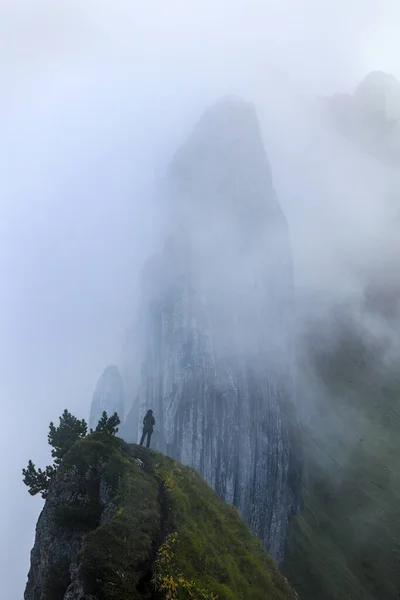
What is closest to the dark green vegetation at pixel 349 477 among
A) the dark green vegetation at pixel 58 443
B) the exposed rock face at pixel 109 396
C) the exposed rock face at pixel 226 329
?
the exposed rock face at pixel 226 329

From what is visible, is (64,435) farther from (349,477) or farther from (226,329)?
(349,477)

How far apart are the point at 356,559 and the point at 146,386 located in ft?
180

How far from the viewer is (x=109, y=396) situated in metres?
113

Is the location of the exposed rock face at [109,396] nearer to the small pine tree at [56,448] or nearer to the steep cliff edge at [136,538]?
the small pine tree at [56,448]

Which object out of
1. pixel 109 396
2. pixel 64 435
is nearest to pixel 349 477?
pixel 109 396

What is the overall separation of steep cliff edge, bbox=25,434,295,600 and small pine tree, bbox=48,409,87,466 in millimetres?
5181

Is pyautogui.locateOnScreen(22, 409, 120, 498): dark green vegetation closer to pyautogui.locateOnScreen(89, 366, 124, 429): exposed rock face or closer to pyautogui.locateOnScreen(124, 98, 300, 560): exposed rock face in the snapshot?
pyautogui.locateOnScreen(124, 98, 300, 560): exposed rock face

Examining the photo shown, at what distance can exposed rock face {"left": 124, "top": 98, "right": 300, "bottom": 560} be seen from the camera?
8744cm

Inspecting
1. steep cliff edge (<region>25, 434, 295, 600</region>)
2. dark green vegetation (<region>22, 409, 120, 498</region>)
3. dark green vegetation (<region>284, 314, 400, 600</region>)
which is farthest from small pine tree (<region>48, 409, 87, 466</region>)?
dark green vegetation (<region>284, 314, 400, 600</region>)

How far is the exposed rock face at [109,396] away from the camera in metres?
112

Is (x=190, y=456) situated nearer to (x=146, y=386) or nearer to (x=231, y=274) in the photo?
(x=146, y=386)

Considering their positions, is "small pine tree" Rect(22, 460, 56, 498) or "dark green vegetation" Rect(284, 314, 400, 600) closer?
→ "small pine tree" Rect(22, 460, 56, 498)

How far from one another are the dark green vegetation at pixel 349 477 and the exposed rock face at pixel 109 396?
48524 mm

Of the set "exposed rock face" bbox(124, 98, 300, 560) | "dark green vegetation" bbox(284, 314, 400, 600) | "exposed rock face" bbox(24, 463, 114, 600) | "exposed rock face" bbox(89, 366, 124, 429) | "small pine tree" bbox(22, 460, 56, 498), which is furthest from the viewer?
"exposed rock face" bbox(89, 366, 124, 429)
